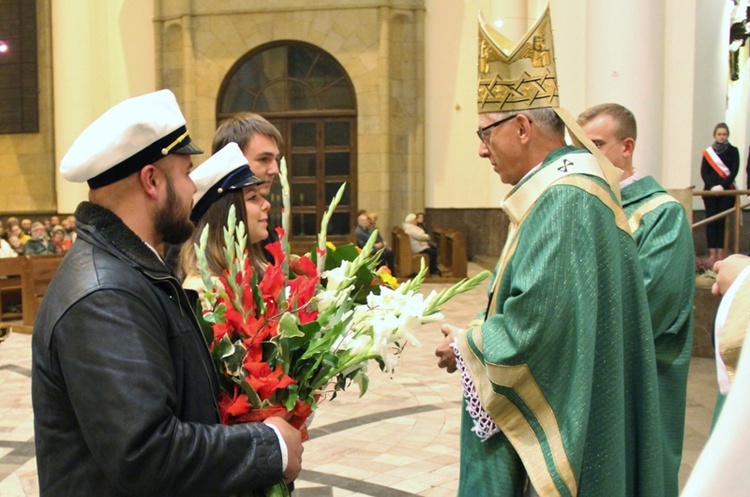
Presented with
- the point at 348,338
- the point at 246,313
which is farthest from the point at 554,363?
the point at 246,313

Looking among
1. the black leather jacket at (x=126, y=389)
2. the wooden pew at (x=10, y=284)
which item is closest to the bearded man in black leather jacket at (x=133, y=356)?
the black leather jacket at (x=126, y=389)

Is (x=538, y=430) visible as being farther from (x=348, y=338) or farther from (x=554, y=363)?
(x=348, y=338)

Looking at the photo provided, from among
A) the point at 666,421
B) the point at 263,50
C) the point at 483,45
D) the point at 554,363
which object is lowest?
the point at 666,421

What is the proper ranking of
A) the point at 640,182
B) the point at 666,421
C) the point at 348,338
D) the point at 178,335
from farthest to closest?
the point at 640,182 < the point at 666,421 < the point at 348,338 < the point at 178,335

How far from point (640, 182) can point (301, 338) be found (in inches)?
77.3

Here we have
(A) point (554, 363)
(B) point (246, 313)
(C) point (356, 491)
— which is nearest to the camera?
(B) point (246, 313)

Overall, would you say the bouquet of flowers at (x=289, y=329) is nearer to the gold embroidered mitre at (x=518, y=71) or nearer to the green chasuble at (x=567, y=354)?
the green chasuble at (x=567, y=354)

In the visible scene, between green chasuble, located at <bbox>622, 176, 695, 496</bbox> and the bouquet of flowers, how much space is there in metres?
1.17

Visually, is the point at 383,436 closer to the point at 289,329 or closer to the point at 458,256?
the point at 289,329

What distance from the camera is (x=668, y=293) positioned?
9.07 ft

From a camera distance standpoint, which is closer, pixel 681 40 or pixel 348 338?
pixel 348 338

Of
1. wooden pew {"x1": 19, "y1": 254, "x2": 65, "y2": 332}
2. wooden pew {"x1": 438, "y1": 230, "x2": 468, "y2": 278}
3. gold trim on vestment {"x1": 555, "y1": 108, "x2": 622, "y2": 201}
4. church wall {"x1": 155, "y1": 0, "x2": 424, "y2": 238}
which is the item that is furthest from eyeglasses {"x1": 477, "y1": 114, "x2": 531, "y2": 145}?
church wall {"x1": 155, "y1": 0, "x2": 424, "y2": 238}

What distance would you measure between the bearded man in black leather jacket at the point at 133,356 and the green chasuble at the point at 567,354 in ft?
2.29

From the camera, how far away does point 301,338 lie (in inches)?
66.2
